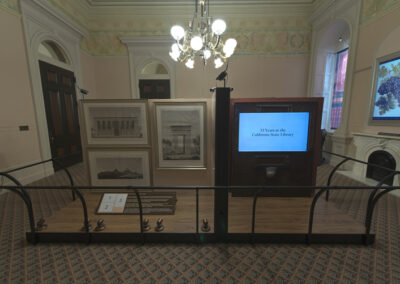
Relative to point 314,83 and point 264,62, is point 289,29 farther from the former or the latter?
point 314,83

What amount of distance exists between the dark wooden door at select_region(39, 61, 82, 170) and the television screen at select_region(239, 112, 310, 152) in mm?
3819

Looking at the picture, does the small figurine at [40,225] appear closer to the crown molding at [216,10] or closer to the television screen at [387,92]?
the television screen at [387,92]

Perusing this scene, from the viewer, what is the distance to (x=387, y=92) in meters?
3.46

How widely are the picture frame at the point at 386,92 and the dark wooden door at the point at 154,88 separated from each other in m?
5.61

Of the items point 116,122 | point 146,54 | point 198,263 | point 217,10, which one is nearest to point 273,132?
point 198,263

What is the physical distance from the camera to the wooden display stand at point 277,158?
2.42m

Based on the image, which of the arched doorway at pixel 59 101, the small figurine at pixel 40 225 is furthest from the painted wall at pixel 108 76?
the small figurine at pixel 40 225

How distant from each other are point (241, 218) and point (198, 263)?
2.70ft

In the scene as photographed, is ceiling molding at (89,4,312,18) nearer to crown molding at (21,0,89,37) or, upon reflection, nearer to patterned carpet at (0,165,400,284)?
crown molding at (21,0,89,37)

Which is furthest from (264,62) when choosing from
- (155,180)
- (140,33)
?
(155,180)

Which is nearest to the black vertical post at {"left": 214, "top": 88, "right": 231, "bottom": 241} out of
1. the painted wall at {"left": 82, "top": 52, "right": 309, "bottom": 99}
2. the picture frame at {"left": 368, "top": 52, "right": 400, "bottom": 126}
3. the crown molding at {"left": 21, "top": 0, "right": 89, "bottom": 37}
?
the picture frame at {"left": 368, "top": 52, "right": 400, "bottom": 126}

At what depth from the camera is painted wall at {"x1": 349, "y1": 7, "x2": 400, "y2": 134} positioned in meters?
3.39

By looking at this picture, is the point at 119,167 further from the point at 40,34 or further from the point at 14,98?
the point at 40,34

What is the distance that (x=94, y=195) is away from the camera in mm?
2773
